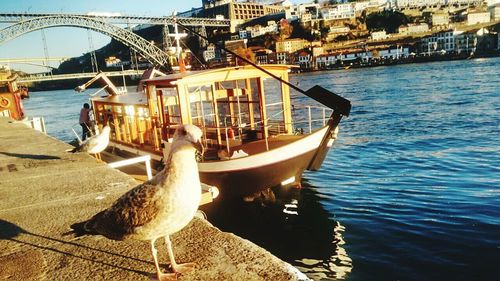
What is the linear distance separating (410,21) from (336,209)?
149891mm

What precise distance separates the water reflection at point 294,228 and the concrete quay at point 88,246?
414 cm

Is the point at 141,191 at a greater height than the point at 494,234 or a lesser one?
greater

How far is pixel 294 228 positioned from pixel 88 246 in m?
6.39

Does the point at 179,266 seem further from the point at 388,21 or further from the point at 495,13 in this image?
the point at 495,13

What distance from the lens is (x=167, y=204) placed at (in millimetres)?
2143

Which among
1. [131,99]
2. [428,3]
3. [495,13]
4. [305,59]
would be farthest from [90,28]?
[428,3]

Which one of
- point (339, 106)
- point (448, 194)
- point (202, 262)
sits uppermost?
point (339, 106)

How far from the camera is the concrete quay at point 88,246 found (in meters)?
2.24

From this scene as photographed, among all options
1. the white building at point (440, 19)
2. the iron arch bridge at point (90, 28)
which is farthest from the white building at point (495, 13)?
the iron arch bridge at point (90, 28)

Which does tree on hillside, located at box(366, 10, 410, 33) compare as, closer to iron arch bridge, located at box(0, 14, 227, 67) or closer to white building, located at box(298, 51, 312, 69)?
white building, located at box(298, 51, 312, 69)

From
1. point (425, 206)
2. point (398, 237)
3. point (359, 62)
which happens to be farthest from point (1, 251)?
point (359, 62)

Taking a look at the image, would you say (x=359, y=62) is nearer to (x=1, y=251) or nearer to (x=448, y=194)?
(x=448, y=194)

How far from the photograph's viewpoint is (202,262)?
2344 mm

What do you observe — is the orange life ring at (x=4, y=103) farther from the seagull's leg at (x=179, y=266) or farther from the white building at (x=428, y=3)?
the white building at (x=428, y=3)
